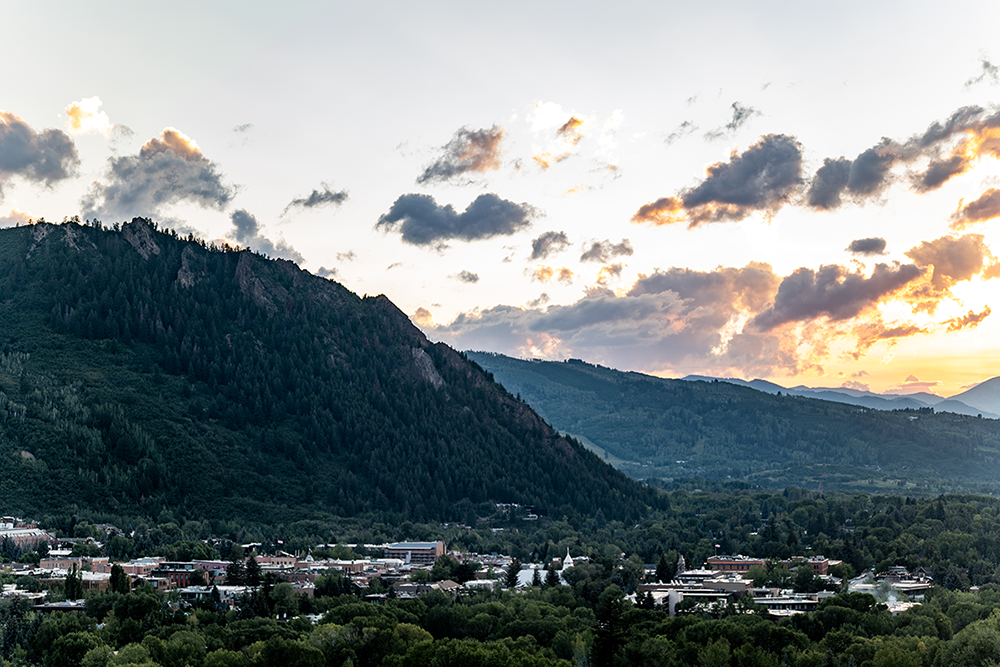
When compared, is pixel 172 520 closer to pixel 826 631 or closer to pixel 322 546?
pixel 322 546

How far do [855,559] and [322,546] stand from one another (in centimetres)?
8605

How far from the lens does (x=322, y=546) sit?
19175cm

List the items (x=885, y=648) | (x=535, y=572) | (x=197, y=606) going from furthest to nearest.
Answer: (x=535, y=572)
(x=197, y=606)
(x=885, y=648)

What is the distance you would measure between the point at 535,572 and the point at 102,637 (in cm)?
6554

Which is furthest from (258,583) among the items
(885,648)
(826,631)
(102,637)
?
(885,648)

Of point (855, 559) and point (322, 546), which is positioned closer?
point (855, 559)

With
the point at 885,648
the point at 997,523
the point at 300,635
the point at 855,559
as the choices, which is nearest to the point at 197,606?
the point at 300,635

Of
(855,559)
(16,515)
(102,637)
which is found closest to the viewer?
(102,637)

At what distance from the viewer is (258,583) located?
14475 centimetres

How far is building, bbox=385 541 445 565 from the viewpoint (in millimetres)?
187125

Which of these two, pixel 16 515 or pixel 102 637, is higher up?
pixel 16 515

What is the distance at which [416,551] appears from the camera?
190000mm

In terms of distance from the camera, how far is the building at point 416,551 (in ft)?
614

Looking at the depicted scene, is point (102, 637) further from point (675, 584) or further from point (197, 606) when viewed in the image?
point (675, 584)
